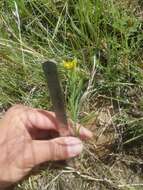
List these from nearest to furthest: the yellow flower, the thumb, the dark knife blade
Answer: the dark knife blade < the thumb < the yellow flower

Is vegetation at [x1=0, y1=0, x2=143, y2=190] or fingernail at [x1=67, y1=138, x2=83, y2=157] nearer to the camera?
fingernail at [x1=67, y1=138, x2=83, y2=157]

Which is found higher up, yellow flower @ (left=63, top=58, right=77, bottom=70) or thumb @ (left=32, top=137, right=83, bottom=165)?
yellow flower @ (left=63, top=58, right=77, bottom=70)

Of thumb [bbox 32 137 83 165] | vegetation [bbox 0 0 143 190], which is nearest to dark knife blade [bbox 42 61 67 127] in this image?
thumb [bbox 32 137 83 165]

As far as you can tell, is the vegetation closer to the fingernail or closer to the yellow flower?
the yellow flower

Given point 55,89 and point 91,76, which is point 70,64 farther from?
point 55,89

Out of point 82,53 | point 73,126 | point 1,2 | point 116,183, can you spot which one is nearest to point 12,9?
point 1,2

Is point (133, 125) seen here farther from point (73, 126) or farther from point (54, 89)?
point (54, 89)

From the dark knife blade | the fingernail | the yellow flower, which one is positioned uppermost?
the dark knife blade

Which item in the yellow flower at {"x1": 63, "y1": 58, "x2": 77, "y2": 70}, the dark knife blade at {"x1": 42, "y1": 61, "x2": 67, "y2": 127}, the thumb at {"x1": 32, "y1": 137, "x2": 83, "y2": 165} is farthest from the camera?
the yellow flower at {"x1": 63, "y1": 58, "x2": 77, "y2": 70}
